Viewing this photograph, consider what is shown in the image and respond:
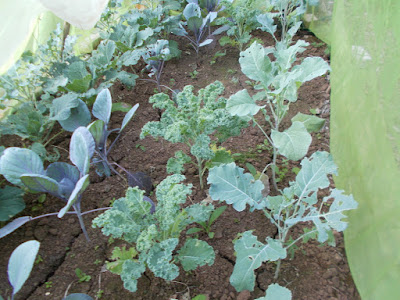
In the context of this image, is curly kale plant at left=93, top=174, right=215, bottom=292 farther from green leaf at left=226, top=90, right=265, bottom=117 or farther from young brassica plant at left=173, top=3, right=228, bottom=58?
young brassica plant at left=173, top=3, right=228, bottom=58

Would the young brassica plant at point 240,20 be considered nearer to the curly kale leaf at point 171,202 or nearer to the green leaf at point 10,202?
the curly kale leaf at point 171,202

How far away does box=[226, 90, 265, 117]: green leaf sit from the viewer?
5.52 feet

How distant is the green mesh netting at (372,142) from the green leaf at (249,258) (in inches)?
16.3

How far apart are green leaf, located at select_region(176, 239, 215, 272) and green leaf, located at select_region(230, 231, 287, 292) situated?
0.47 ft

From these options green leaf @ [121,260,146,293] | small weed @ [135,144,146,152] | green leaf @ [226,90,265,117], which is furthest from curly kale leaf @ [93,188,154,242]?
small weed @ [135,144,146,152]

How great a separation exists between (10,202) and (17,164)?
12.4 inches

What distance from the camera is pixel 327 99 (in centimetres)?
264

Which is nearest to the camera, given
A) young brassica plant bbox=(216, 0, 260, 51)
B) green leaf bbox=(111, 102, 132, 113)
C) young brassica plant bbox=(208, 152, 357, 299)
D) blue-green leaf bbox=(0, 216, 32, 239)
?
young brassica plant bbox=(208, 152, 357, 299)

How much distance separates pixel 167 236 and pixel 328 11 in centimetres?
233

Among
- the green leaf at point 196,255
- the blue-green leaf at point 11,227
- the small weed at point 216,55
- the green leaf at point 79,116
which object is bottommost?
the green leaf at point 196,255

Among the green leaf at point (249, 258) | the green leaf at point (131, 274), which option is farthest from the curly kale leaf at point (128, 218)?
the green leaf at point (249, 258)

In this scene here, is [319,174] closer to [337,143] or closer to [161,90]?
[337,143]

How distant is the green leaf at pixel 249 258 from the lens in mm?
1442

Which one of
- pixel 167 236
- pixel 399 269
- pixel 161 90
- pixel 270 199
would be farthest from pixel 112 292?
pixel 161 90
